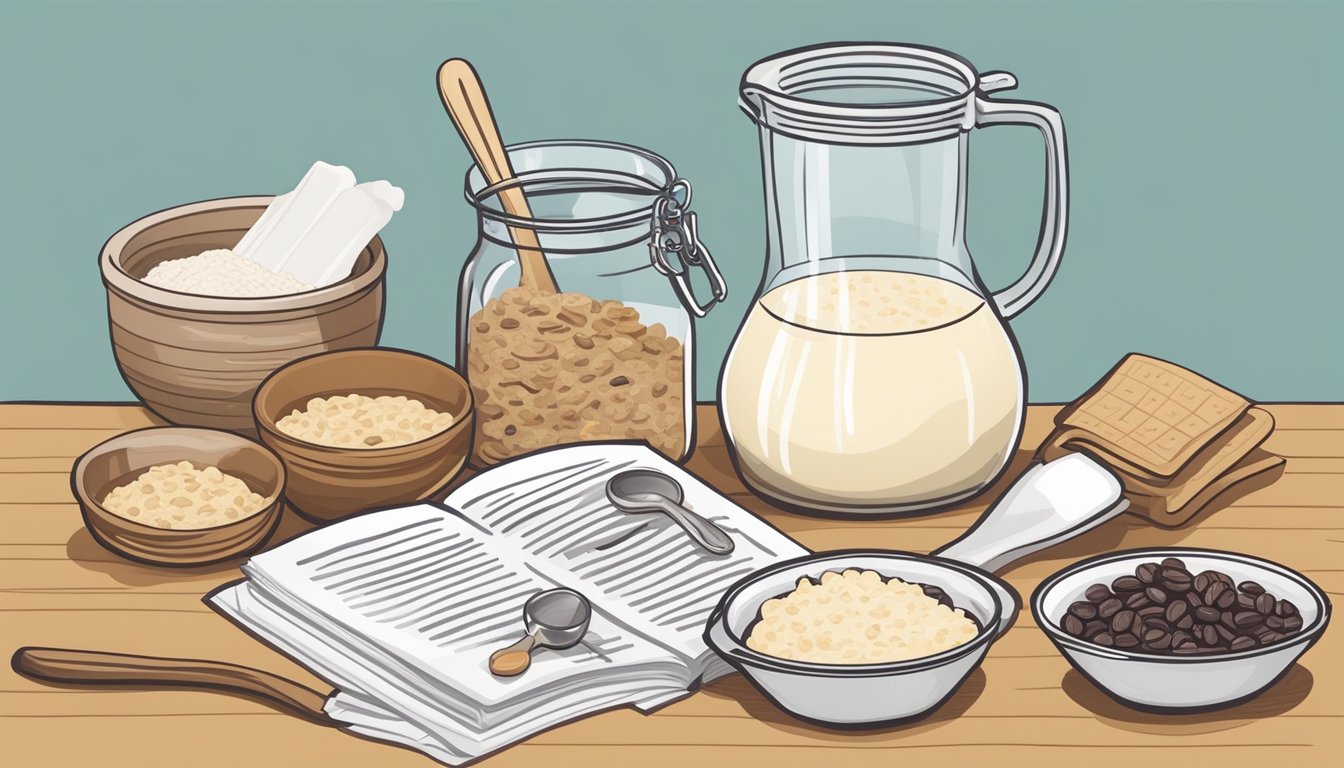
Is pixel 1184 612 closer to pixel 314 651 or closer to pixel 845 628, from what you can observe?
pixel 845 628

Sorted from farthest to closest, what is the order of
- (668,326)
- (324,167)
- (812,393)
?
(324,167) < (668,326) < (812,393)

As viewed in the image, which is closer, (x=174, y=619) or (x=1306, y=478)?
(x=174, y=619)

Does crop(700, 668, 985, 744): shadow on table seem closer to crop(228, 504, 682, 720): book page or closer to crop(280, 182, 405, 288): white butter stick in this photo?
crop(228, 504, 682, 720): book page

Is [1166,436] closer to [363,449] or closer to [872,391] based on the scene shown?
[872,391]

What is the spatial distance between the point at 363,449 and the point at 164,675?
1.10 feet

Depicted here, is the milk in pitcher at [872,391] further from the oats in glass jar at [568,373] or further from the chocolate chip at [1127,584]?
the chocolate chip at [1127,584]

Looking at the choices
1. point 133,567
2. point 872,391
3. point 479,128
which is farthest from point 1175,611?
point 133,567

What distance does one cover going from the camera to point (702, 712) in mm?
1953

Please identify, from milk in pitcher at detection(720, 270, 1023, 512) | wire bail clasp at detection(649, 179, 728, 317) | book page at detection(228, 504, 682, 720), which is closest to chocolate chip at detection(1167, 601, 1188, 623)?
milk in pitcher at detection(720, 270, 1023, 512)

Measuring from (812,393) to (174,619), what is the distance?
679 mm

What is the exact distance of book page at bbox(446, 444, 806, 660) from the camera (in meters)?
2.07

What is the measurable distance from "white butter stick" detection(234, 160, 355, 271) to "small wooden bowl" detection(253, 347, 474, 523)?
159 mm

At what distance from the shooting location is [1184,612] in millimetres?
1954

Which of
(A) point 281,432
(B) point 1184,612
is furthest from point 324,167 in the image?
(B) point 1184,612
